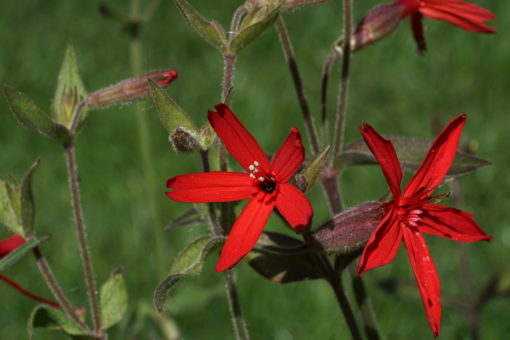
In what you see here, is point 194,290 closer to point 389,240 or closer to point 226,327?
point 226,327

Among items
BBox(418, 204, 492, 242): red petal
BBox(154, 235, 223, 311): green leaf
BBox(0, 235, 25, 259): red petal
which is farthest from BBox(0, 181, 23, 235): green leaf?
BBox(418, 204, 492, 242): red petal

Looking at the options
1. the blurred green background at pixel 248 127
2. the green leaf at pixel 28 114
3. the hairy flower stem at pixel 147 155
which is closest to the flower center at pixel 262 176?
the green leaf at pixel 28 114

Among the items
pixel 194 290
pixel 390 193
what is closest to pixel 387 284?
pixel 194 290

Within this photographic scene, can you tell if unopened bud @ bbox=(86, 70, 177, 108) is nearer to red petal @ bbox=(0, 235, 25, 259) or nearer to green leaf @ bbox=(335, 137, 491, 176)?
red petal @ bbox=(0, 235, 25, 259)

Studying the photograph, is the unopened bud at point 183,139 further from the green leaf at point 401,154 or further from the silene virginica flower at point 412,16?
the silene virginica flower at point 412,16

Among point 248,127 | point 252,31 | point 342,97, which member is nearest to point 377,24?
point 342,97
